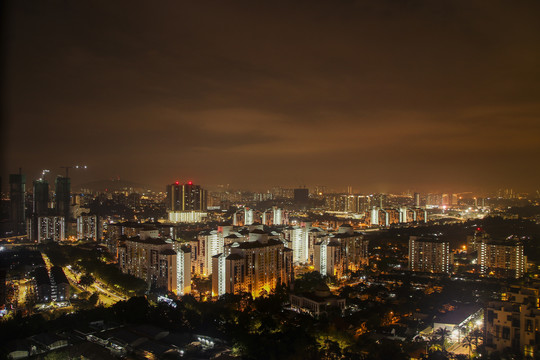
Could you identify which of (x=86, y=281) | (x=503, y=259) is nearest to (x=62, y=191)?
(x=86, y=281)

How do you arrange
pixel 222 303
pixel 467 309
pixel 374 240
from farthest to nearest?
pixel 374 240 < pixel 222 303 < pixel 467 309

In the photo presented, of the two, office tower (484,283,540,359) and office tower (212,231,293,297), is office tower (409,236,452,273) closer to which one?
office tower (212,231,293,297)

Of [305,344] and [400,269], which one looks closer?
[305,344]

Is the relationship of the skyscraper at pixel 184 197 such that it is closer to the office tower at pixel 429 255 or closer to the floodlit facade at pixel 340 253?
the floodlit facade at pixel 340 253

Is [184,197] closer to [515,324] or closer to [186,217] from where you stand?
[186,217]

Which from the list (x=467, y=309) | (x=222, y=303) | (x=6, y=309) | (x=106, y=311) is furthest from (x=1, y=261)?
(x=467, y=309)

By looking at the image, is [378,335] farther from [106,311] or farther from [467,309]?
[106,311]
